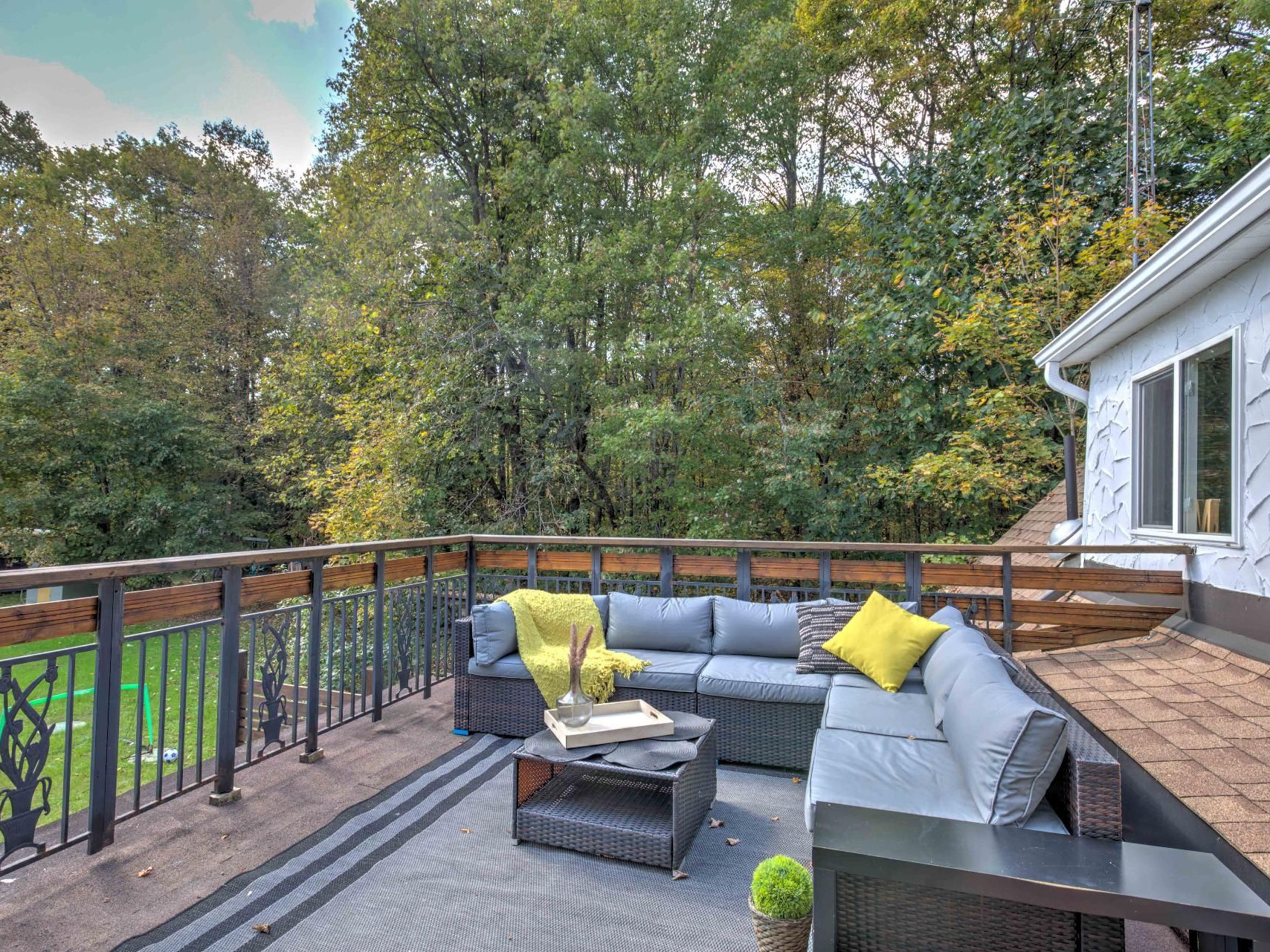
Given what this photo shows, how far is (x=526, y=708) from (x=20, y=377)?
11.2 metres

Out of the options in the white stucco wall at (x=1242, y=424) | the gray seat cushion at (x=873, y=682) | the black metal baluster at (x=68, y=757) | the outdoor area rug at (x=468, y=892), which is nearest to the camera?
the outdoor area rug at (x=468, y=892)

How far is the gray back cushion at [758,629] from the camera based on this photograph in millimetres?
3645

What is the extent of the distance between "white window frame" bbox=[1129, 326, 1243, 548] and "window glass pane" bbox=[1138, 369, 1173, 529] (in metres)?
0.02

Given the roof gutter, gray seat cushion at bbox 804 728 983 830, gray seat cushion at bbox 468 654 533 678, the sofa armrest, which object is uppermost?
the roof gutter

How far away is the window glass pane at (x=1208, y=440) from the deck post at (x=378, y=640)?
4356 millimetres

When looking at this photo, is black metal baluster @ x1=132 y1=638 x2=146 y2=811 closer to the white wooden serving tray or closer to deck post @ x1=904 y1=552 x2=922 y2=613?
the white wooden serving tray

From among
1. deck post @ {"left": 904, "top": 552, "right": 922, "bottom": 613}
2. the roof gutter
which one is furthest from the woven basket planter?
the roof gutter

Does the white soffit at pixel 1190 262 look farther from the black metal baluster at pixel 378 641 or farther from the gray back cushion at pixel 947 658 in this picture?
the black metal baluster at pixel 378 641

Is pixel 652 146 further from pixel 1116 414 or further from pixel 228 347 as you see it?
pixel 228 347

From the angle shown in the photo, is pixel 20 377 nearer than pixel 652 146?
No

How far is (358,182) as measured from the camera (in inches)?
356

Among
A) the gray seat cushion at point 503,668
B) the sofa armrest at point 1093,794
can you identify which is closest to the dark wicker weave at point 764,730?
the gray seat cushion at point 503,668

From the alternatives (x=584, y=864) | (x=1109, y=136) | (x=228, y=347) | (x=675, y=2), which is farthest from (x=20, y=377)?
(x=1109, y=136)

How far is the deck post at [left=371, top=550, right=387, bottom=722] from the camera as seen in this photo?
3664 millimetres
